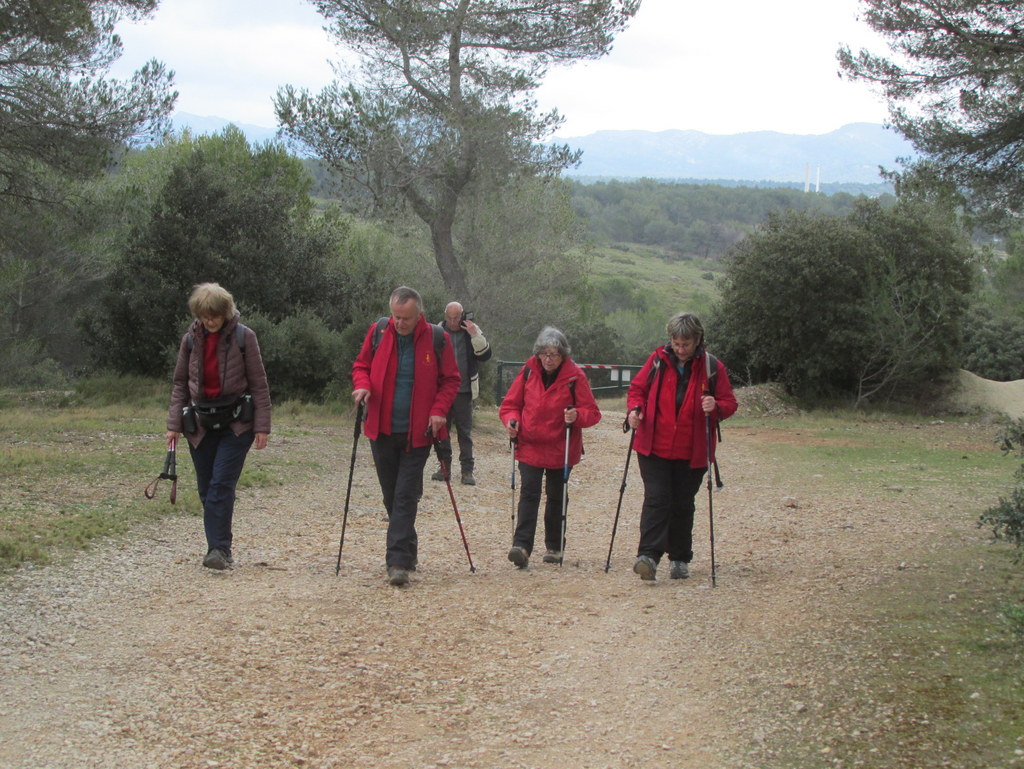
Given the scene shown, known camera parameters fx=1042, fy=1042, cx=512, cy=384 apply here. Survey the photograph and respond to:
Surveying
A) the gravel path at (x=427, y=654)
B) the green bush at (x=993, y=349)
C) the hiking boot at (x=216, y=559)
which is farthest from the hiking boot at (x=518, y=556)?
the green bush at (x=993, y=349)

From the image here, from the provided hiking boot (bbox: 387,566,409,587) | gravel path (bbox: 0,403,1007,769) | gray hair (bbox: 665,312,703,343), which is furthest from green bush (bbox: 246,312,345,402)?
gray hair (bbox: 665,312,703,343)

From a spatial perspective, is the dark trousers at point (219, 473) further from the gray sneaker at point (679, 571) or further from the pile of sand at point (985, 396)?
the pile of sand at point (985, 396)

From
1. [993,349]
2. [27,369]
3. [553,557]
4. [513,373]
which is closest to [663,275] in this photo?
[993,349]

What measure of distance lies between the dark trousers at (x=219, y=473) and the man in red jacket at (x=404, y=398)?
3.04 ft

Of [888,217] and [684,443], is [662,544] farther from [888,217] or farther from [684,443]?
[888,217]

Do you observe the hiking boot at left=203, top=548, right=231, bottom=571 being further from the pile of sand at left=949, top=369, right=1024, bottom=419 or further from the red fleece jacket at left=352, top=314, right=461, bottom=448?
the pile of sand at left=949, top=369, right=1024, bottom=419

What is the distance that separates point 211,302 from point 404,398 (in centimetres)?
147

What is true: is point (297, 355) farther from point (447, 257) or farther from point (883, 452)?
point (883, 452)

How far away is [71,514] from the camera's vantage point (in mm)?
8945

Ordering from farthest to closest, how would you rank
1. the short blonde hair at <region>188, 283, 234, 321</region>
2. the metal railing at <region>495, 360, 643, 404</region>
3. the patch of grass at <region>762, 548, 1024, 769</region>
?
1. the metal railing at <region>495, 360, 643, 404</region>
2. the short blonde hair at <region>188, 283, 234, 321</region>
3. the patch of grass at <region>762, 548, 1024, 769</region>

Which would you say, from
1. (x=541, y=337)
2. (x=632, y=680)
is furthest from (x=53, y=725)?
(x=541, y=337)

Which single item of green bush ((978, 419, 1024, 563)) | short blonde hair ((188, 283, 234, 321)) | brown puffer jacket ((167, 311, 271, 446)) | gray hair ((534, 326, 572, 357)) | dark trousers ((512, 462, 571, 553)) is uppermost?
short blonde hair ((188, 283, 234, 321))

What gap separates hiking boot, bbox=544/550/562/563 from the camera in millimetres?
8336

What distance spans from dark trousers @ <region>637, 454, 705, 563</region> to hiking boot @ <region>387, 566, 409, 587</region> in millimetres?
1746
